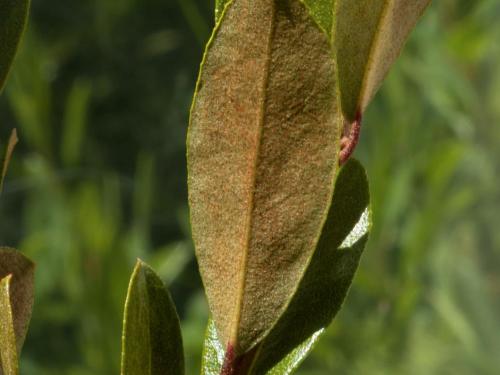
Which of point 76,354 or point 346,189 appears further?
point 76,354

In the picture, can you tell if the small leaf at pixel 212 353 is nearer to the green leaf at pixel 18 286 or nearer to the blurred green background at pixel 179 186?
the green leaf at pixel 18 286

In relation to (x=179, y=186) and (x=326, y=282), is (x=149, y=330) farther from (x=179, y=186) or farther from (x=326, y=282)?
(x=179, y=186)

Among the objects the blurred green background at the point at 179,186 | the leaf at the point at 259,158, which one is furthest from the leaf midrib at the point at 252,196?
the blurred green background at the point at 179,186

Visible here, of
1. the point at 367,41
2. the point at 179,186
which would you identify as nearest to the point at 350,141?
the point at 367,41

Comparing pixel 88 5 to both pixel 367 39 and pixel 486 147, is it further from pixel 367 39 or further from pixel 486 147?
pixel 367 39

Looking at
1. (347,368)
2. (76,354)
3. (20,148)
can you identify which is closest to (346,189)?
(347,368)
